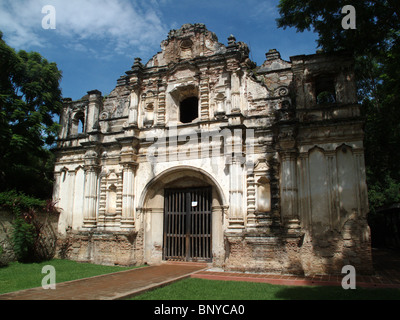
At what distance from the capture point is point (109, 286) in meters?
8.23

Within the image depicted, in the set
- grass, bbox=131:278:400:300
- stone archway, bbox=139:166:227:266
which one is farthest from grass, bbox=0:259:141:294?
grass, bbox=131:278:400:300

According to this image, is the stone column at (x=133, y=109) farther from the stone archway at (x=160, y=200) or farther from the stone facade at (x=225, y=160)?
the stone archway at (x=160, y=200)

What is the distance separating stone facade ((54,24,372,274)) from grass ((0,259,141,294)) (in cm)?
98

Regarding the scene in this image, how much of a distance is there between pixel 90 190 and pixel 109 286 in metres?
6.48

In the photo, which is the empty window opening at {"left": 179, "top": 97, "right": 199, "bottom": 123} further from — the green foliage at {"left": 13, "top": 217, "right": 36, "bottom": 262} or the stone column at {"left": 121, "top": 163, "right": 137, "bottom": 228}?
the green foliage at {"left": 13, "top": 217, "right": 36, "bottom": 262}

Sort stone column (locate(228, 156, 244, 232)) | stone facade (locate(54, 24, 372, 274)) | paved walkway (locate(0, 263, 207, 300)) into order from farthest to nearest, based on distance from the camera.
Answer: stone column (locate(228, 156, 244, 232))
stone facade (locate(54, 24, 372, 274))
paved walkway (locate(0, 263, 207, 300))

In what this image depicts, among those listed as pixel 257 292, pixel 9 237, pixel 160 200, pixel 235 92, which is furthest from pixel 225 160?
pixel 9 237

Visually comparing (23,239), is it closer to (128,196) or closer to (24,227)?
(24,227)

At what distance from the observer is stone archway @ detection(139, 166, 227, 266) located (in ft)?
40.1

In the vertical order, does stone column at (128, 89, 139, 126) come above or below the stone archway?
above

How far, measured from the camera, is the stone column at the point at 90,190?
45.3ft

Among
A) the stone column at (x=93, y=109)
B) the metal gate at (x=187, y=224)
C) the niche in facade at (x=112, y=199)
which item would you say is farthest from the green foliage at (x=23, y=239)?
the metal gate at (x=187, y=224)
